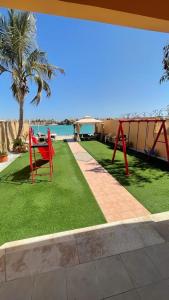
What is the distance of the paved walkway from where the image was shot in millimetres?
4164

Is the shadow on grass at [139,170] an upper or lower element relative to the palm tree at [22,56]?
lower

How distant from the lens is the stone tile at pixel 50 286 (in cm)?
214

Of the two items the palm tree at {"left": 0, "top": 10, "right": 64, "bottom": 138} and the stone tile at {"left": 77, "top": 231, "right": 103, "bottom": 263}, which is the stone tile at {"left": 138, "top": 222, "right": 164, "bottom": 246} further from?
the palm tree at {"left": 0, "top": 10, "right": 64, "bottom": 138}

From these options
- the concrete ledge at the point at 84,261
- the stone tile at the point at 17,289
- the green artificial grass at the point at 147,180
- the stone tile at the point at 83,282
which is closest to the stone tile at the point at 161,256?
the concrete ledge at the point at 84,261

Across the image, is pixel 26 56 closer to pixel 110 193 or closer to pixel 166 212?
pixel 110 193

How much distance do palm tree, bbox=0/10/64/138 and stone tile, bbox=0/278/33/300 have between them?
11264 mm

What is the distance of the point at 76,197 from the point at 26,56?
34.7 feet

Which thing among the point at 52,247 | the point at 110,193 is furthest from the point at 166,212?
the point at 52,247

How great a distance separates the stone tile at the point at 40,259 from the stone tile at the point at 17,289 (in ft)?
0.34

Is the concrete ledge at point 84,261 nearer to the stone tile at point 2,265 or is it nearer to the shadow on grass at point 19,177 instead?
the stone tile at point 2,265

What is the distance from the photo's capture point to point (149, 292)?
83.1 inches

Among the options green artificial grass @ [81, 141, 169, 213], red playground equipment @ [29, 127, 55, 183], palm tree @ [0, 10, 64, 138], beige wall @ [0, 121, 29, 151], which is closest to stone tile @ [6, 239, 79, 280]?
green artificial grass @ [81, 141, 169, 213]

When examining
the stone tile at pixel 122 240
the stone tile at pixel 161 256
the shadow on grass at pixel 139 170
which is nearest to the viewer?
the stone tile at pixel 161 256

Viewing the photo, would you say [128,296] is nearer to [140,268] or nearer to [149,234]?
[140,268]
